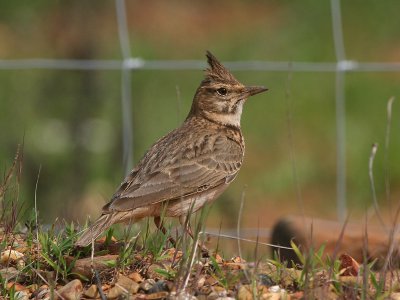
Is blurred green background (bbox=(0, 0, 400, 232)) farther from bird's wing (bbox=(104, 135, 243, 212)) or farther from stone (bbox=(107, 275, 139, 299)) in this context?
stone (bbox=(107, 275, 139, 299))

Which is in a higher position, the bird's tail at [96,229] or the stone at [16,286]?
the bird's tail at [96,229]

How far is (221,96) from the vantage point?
7953 millimetres

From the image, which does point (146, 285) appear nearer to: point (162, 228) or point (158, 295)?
point (158, 295)

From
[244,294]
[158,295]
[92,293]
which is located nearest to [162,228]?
[92,293]

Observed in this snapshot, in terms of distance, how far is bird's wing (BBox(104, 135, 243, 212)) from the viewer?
22.0 ft

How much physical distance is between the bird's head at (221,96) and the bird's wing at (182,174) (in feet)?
0.91

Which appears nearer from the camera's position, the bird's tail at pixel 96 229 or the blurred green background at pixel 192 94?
the bird's tail at pixel 96 229

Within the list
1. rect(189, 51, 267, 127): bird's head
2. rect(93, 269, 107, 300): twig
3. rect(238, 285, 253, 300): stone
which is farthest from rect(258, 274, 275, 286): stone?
rect(189, 51, 267, 127): bird's head

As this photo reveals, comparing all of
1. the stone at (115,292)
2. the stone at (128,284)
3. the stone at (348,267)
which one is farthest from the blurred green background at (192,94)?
the stone at (348,267)

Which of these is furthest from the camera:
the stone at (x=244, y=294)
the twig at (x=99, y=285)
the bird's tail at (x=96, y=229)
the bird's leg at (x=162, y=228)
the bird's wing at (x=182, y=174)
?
the bird's wing at (x=182, y=174)

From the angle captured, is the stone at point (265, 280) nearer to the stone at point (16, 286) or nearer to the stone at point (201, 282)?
the stone at point (201, 282)

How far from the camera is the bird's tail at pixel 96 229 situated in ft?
19.0

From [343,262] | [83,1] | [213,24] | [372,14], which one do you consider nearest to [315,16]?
[372,14]

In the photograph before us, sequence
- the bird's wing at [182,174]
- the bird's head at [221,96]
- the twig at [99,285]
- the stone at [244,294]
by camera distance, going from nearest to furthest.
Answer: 1. the stone at [244,294]
2. the twig at [99,285]
3. the bird's wing at [182,174]
4. the bird's head at [221,96]
